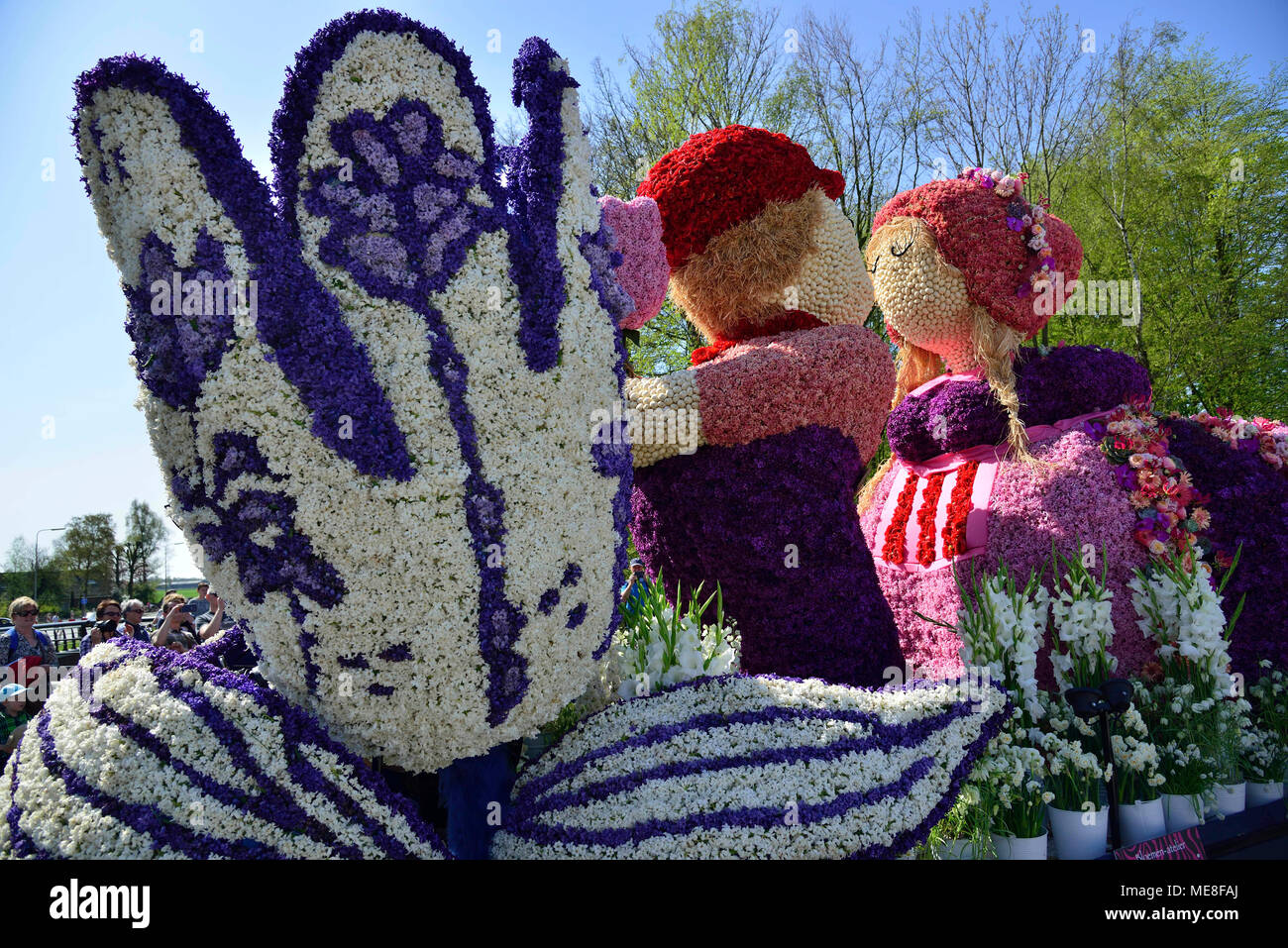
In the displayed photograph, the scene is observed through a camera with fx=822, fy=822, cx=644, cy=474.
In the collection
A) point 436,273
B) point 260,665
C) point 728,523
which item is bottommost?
point 260,665

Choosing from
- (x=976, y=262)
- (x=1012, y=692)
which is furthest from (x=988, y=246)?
(x=1012, y=692)

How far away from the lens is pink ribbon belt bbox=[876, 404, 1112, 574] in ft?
13.5

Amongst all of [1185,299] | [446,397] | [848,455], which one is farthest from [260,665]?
[1185,299]

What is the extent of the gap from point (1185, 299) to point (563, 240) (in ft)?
44.2

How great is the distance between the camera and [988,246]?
4.24m

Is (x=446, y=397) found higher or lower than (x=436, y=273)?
lower

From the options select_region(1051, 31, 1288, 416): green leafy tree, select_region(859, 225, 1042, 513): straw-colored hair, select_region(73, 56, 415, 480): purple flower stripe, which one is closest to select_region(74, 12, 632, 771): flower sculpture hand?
select_region(73, 56, 415, 480): purple flower stripe

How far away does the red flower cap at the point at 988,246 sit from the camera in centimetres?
425

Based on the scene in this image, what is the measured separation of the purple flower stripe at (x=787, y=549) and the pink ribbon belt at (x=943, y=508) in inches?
32.8

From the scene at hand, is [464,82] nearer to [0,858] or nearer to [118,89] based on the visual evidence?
[118,89]

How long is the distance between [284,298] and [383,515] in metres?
0.66

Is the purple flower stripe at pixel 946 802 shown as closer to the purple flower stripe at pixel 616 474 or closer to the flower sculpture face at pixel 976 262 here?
the purple flower stripe at pixel 616 474

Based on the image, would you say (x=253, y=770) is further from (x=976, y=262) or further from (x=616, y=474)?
(x=976, y=262)

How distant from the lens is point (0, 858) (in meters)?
2.15
